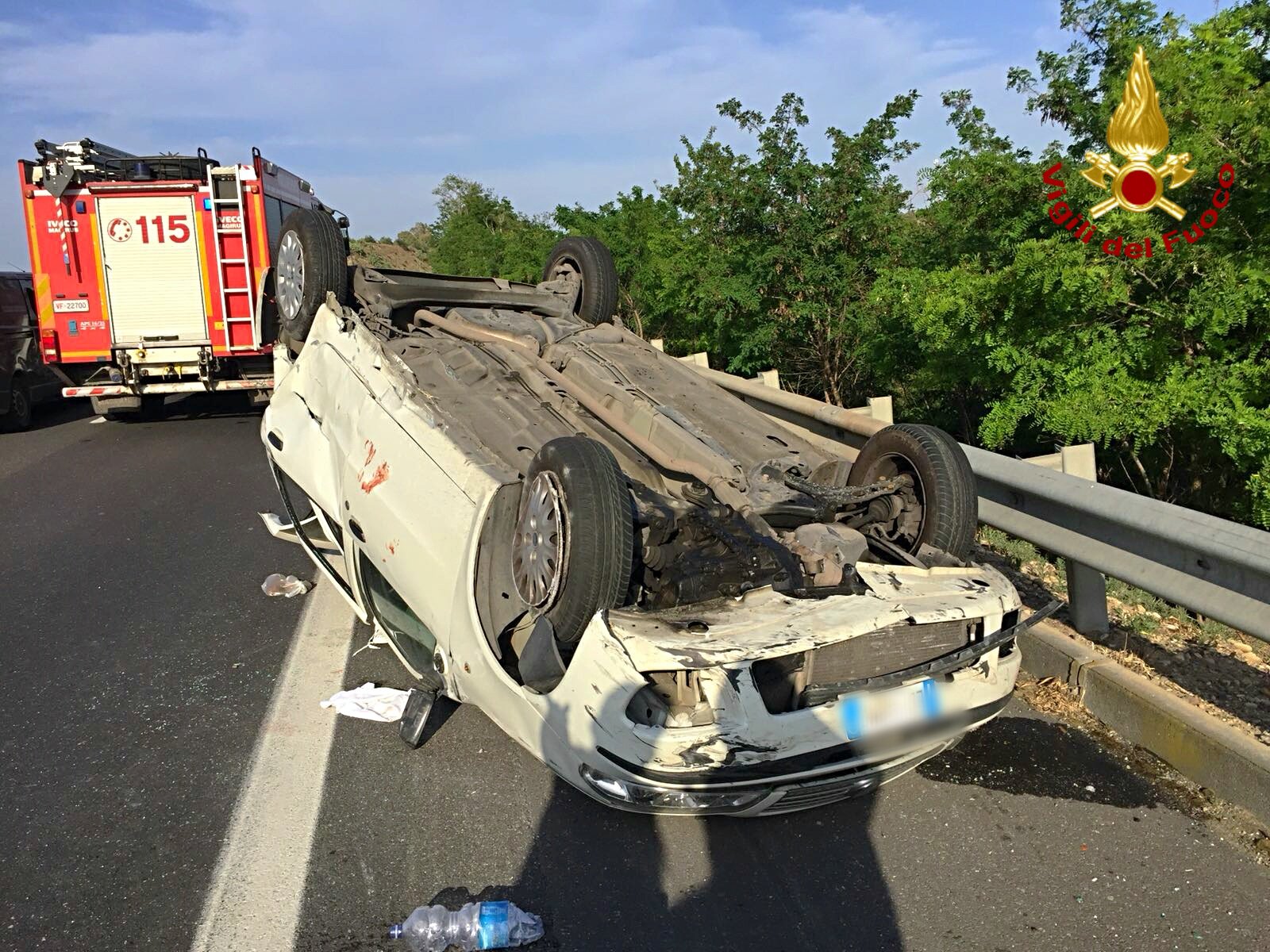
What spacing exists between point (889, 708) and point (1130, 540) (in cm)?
140

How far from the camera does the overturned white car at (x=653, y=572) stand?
8.80 ft

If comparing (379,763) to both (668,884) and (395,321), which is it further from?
(395,321)

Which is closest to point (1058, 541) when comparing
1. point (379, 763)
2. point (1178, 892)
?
point (1178, 892)

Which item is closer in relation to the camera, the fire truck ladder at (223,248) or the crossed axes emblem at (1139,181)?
the crossed axes emblem at (1139,181)

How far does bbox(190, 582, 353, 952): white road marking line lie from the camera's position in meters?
2.60

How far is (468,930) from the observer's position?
2549mm

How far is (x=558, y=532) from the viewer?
9.98 ft

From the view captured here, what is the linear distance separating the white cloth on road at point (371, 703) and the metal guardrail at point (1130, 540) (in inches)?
110

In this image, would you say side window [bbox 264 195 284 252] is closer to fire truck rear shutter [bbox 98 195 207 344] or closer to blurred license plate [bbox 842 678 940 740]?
fire truck rear shutter [bbox 98 195 207 344]

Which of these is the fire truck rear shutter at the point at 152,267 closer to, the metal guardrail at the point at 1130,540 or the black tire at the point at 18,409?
the black tire at the point at 18,409

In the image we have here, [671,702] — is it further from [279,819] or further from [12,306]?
[12,306]

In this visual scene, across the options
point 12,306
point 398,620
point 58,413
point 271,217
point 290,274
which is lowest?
point 398,620

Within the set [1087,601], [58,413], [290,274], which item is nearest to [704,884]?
[1087,601]

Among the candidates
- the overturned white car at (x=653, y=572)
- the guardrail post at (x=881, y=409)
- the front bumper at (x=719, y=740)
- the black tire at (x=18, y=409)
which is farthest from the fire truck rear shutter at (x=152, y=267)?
the front bumper at (x=719, y=740)
